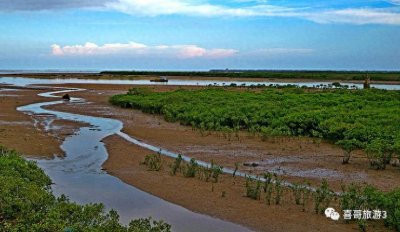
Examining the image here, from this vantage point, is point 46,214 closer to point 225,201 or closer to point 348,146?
point 225,201

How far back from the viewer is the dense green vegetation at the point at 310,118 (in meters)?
15.5

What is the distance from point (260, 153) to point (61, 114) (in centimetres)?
1798

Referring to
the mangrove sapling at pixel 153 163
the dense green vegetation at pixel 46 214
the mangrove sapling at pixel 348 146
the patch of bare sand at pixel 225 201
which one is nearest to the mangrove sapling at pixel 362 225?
the patch of bare sand at pixel 225 201

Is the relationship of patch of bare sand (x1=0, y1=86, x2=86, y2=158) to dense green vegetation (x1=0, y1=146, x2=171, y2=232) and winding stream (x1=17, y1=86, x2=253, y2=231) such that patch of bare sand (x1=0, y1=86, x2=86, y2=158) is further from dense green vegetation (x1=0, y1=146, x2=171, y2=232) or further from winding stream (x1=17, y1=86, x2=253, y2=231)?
dense green vegetation (x1=0, y1=146, x2=171, y2=232)

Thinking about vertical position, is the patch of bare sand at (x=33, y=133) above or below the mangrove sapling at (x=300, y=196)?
below

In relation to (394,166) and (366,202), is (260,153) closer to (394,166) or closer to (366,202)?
(394,166)

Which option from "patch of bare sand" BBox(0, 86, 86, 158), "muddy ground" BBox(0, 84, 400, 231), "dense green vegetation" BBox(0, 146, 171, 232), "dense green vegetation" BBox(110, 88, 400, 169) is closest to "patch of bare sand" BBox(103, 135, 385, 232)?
"muddy ground" BBox(0, 84, 400, 231)

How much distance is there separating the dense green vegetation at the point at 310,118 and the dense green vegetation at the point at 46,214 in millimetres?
9173

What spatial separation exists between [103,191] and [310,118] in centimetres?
1130

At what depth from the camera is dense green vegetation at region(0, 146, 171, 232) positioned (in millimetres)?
6775

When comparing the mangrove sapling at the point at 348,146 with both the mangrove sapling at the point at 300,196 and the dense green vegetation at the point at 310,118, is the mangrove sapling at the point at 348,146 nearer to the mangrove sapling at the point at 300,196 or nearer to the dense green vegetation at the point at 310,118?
the dense green vegetation at the point at 310,118

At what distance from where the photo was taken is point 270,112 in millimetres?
22703

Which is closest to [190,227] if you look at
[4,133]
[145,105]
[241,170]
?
[241,170]

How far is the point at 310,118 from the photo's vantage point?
2012 cm
